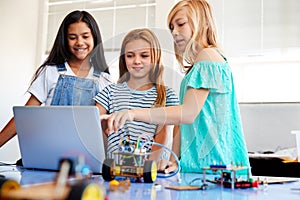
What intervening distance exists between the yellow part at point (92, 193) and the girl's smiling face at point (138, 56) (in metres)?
0.63

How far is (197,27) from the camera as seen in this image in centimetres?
97

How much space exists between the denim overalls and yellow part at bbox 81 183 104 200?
85 centimetres

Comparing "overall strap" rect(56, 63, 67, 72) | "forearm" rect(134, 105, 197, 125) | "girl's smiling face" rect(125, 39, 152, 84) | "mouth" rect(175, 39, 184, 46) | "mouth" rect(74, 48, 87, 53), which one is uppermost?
"mouth" rect(74, 48, 87, 53)

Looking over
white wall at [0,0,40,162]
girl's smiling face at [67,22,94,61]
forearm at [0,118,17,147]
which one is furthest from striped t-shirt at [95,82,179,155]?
white wall at [0,0,40,162]

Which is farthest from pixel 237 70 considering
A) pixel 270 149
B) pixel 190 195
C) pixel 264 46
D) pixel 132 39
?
pixel 190 195

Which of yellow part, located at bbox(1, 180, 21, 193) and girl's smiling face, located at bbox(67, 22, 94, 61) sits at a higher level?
girl's smiling face, located at bbox(67, 22, 94, 61)

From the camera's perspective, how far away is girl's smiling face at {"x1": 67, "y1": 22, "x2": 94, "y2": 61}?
1.17 metres

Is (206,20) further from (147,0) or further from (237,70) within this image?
(147,0)

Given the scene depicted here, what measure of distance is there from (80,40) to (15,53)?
2.23m

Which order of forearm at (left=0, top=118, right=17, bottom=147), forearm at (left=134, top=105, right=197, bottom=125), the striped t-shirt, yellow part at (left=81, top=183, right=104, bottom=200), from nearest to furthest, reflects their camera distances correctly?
yellow part at (left=81, top=183, right=104, bottom=200) < forearm at (left=134, top=105, right=197, bottom=125) < the striped t-shirt < forearm at (left=0, top=118, right=17, bottom=147)

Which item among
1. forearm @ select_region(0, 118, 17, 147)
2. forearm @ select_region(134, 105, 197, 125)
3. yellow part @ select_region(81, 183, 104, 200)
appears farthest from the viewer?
forearm @ select_region(0, 118, 17, 147)

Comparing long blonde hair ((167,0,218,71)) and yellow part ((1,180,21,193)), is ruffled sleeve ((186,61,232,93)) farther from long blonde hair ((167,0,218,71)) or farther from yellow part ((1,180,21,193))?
yellow part ((1,180,21,193))

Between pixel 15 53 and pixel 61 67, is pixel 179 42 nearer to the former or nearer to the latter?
pixel 61 67

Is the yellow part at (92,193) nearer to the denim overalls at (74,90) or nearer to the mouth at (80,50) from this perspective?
the denim overalls at (74,90)
